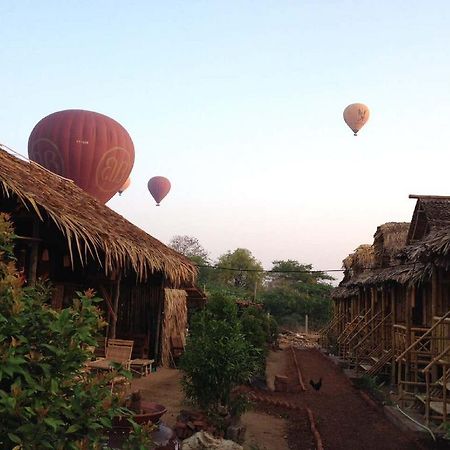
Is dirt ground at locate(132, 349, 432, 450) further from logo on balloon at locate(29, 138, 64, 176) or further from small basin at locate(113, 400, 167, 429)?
logo on balloon at locate(29, 138, 64, 176)

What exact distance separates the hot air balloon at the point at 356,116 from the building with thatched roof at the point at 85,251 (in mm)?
9922

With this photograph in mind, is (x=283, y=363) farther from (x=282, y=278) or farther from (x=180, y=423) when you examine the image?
(x=282, y=278)

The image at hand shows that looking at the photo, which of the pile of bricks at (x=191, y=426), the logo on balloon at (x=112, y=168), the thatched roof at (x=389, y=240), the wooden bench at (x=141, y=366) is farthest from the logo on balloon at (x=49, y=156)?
the pile of bricks at (x=191, y=426)

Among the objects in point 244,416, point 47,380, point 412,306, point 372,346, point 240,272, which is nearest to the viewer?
point 47,380

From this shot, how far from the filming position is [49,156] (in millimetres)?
15805

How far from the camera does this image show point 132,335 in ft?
44.2

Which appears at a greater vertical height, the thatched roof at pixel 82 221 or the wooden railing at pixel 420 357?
the thatched roof at pixel 82 221

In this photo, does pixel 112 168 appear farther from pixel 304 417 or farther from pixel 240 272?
pixel 240 272

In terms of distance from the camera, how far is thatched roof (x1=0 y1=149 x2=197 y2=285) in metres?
7.50

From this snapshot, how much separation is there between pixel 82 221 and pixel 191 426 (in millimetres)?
3418

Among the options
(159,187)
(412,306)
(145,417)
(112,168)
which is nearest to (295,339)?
(159,187)

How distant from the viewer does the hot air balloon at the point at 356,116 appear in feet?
66.6

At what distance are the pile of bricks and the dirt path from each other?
1.93 meters

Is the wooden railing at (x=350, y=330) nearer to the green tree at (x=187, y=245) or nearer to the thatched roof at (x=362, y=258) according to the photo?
the thatched roof at (x=362, y=258)
